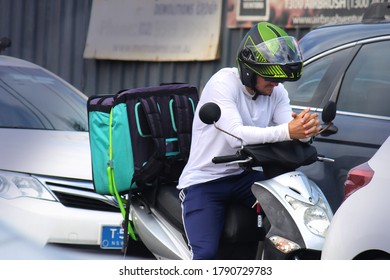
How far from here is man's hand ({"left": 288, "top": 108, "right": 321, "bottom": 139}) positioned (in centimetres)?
419

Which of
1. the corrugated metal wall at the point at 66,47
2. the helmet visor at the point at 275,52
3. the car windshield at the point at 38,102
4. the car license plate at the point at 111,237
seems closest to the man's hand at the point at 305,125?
the helmet visor at the point at 275,52

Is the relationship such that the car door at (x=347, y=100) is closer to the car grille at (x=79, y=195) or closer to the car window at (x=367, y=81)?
the car window at (x=367, y=81)

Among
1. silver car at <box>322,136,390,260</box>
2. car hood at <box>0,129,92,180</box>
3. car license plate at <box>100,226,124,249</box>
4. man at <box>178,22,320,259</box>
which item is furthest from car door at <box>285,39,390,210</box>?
car hood at <box>0,129,92,180</box>

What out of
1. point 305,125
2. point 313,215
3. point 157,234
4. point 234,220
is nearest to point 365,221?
point 313,215

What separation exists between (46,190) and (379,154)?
2.62 meters

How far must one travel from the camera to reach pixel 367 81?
5664 millimetres

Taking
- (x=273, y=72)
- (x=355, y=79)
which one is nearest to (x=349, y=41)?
(x=355, y=79)

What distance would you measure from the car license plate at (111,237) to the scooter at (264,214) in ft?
3.01

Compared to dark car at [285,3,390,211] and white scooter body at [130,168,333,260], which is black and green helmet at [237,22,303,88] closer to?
white scooter body at [130,168,333,260]

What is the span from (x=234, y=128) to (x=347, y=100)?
1.47m

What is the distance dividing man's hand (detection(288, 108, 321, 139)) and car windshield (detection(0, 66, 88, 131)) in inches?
122

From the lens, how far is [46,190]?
19.8ft
